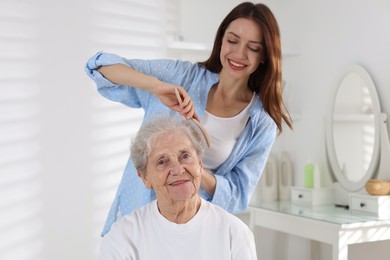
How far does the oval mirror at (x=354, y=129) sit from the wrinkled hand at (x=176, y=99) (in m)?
1.85

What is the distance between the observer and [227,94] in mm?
2016

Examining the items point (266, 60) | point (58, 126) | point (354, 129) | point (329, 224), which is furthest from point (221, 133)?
point (354, 129)

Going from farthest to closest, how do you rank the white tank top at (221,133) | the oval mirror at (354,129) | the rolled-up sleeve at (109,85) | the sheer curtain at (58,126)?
the oval mirror at (354,129) → the sheer curtain at (58,126) → the white tank top at (221,133) → the rolled-up sleeve at (109,85)

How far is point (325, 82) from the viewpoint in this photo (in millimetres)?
3699

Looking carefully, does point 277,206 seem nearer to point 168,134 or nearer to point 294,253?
point 294,253

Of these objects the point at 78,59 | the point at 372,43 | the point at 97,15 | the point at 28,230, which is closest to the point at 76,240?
the point at 28,230

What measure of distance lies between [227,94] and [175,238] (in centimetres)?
55

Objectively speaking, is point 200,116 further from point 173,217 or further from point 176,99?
point 173,217

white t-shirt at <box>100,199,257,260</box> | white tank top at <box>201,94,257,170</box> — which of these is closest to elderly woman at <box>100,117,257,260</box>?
white t-shirt at <box>100,199,257,260</box>

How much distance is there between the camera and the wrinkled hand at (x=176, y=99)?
170 centimetres

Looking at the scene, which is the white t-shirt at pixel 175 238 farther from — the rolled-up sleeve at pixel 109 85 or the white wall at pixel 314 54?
the white wall at pixel 314 54

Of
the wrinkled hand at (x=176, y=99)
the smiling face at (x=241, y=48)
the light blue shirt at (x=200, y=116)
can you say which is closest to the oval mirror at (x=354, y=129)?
the light blue shirt at (x=200, y=116)

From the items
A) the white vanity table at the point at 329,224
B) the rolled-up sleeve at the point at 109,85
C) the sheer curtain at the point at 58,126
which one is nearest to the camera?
the rolled-up sleeve at the point at 109,85

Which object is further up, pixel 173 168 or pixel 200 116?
pixel 200 116
